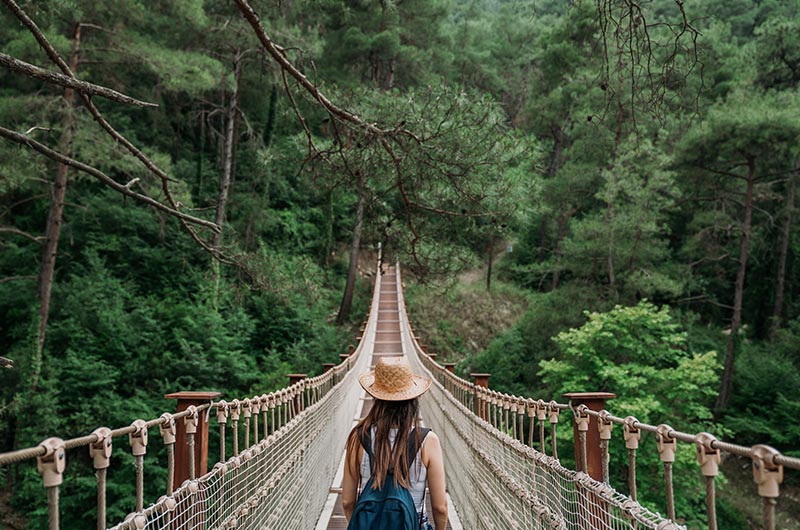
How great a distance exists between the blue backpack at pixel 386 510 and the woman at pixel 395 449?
19mm

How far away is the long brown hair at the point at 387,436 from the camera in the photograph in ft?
4.71

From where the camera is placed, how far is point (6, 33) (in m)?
6.96

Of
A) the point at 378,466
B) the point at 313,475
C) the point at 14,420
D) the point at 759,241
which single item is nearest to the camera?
the point at 378,466

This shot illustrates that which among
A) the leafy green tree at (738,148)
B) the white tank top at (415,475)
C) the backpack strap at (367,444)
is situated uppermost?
the leafy green tree at (738,148)

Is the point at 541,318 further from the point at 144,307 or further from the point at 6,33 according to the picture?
the point at 6,33

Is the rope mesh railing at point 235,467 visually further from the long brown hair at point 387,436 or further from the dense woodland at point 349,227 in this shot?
the dense woodland at point 349,227

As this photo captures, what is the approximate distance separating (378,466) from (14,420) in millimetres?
8111

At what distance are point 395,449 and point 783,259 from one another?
44.4 feet

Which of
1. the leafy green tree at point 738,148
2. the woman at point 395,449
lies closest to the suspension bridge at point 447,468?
the woman at point 395,449

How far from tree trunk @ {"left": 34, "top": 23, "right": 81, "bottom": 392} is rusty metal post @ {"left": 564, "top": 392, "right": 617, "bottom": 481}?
23.1 feet

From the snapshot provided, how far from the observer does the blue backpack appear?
55.3 inches

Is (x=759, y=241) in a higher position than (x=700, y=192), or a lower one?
lower

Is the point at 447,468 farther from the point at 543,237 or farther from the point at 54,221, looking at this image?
the point at 543,237

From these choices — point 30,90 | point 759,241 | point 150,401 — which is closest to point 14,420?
point 150,401
